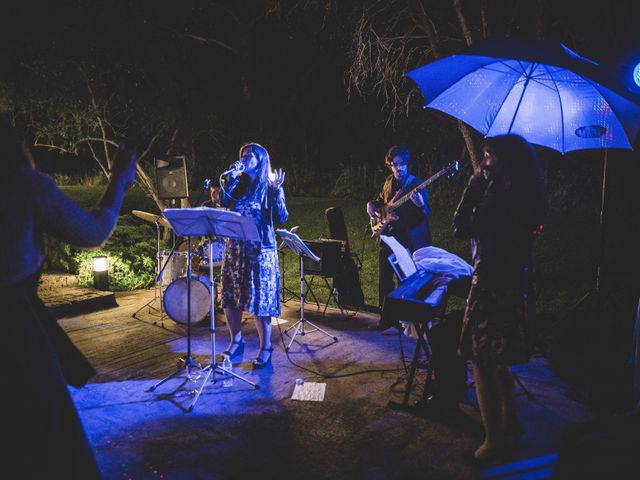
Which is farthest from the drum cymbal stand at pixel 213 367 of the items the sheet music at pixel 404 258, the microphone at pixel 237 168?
the sheet music at pixel 404 258

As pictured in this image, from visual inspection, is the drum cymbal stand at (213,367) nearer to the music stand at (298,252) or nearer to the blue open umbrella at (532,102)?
the music stand at (298,252)

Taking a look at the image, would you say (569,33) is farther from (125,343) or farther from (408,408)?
(125,343)

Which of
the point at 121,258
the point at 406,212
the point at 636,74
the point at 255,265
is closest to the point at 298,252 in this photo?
the point at 255,265

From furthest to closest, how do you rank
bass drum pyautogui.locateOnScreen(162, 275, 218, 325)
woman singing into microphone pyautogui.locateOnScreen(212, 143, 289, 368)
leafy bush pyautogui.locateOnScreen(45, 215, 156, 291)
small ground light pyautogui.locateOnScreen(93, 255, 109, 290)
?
leafy bush pyautogui.locateOnScreen(45, 215, 156, 291), small ground light pyautogui.locateOnScreen(93, 255, 109, 290), bass drum pyautogui.locateOnScreen(162, 275, 218, 325), woman singing into microphone pyautogui.locateOnScreen(212, 143, 289, 368)

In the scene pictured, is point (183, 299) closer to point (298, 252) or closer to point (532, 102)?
point (298, 252)

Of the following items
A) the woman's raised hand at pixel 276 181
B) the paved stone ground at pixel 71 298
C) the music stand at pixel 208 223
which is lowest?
the paved stone ground at pixel 71 298

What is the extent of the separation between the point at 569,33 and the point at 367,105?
32.5 feet

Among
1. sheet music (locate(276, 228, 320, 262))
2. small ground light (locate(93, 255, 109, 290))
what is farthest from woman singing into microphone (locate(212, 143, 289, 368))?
small ground light (locate(93, 255, 109, 290))

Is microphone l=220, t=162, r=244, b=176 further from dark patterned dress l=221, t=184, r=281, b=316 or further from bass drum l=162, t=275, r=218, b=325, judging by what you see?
bass drum l=162, t=275, r=218, b=325

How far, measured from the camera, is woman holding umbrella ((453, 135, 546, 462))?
3109 millimetres

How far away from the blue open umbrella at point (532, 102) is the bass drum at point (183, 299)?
3.39 meters

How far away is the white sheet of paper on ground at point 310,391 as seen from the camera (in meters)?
4.40

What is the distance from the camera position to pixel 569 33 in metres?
7.12

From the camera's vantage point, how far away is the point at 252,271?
4918mm
